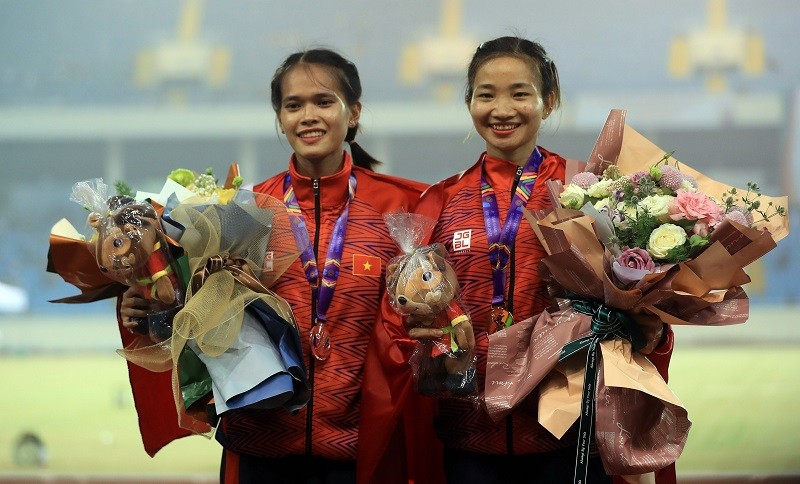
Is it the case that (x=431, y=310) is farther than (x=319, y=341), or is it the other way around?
(x=319, y=341)

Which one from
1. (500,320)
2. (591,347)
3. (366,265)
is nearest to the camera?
(591,347)

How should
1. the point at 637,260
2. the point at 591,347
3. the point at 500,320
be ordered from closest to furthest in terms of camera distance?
the point at 637,260 < the point at 591,347 < the point at 500,320

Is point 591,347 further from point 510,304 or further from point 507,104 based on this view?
point 507,104

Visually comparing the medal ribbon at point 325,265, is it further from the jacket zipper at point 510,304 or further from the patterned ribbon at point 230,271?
the jacket zipper at point 510,304

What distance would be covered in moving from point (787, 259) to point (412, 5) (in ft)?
5.88

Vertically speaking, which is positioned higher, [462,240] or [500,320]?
[462,240]

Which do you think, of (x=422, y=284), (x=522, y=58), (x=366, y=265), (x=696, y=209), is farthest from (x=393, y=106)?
(x=696, y=209)

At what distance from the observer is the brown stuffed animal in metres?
2.31

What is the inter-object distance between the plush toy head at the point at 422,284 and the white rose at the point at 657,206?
1.41 ft

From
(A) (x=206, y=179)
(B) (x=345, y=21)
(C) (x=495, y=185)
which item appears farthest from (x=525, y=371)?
(B) (x=345, y=21)

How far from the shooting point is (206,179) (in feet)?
8.54

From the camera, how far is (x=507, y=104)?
2.59 meters

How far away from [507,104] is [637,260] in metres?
0.55

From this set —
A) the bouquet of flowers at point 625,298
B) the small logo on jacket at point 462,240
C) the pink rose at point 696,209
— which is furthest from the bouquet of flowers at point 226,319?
the pink rose at point 696,209
